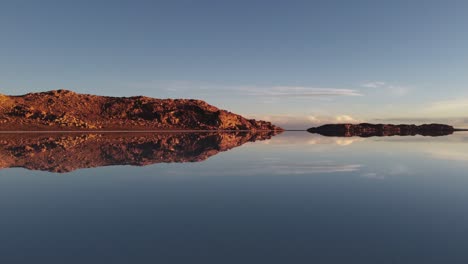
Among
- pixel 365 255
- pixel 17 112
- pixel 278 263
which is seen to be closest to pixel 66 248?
pixel 278 263

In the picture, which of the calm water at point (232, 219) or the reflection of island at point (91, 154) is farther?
the reflection of island at point (91, 154)

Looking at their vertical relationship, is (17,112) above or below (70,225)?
above

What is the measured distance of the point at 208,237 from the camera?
8672 millimetres

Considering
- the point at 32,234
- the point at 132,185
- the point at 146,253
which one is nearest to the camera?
the point at 146,253

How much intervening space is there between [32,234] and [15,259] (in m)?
1.89

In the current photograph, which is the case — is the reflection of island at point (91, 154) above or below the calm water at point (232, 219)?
above

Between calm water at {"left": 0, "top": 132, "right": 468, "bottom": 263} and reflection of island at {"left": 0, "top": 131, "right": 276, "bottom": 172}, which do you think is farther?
reflection of island at {"left": 0, "top": 131, "right": 276, "bottom": 172}

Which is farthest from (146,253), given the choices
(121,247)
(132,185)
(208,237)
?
(132,185)

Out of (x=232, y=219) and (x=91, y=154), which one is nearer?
(x=232, y=219)

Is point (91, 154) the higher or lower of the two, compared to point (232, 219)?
higher

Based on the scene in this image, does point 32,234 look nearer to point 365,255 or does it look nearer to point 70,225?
point 70,225

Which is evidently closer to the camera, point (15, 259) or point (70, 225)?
point (15, 259)

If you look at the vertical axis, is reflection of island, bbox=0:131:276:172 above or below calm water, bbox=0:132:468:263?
above

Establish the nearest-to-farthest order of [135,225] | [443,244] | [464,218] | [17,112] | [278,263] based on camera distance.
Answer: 1. [278,263]
2. [443,244]
3. [135,225]
4. [464,218]
5. [17,112]
